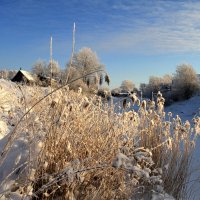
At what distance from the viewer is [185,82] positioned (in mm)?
31844

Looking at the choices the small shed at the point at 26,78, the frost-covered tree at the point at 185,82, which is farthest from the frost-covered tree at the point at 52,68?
the frost-covered tree at the point at 185,82

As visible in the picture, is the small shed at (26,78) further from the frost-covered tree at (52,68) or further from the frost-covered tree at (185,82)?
the frost-covered tree at (185,82)

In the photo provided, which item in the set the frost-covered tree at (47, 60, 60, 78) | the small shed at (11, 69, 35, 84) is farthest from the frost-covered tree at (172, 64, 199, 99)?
the frost-covered tree at (47, 60, 60, 78)

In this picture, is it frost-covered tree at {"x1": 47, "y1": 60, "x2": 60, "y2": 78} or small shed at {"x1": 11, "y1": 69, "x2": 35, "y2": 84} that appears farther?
small shed at {"x1": 11, "y1": 69, "x2": 35, "y2": 84}

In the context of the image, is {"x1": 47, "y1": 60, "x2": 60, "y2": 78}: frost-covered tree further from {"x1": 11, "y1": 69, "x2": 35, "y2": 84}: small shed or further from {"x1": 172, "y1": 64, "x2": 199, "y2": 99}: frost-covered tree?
{"x1": 172, "y1": 64, "x2": 199, "y2": 99}: frost-covered tree

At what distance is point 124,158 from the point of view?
5.19 ft

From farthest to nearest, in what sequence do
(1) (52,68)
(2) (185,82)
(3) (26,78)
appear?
(2) (185,82) → (3) (26,78) → (1) (52,68)

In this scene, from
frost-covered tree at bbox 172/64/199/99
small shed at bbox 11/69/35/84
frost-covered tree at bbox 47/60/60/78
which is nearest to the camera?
frost-covered tree at bbox 47/60/60/78

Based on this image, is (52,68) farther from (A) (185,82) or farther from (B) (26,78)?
(A) (185,82)

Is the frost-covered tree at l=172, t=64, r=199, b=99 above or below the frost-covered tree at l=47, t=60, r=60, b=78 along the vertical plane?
below

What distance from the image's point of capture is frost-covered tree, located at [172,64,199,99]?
1201 inches

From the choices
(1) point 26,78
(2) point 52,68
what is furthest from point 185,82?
(2) point 52,68

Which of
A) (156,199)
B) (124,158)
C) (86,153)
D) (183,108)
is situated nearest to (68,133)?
(86,153)

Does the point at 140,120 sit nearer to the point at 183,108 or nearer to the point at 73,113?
the point at 73,113
